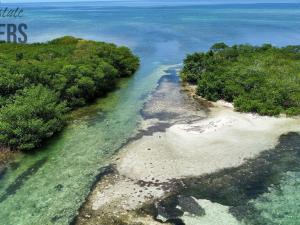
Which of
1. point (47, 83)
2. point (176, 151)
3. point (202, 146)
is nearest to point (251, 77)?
point (202, 146)

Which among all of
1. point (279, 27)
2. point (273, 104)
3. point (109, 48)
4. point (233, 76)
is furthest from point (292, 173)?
point (279, 27)

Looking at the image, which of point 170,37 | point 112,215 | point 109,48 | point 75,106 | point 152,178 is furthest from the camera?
point 170,37

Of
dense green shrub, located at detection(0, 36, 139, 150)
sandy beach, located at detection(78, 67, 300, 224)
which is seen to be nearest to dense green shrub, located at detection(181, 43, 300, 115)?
sandy beach, located at detection(78, 67, 300, 224)

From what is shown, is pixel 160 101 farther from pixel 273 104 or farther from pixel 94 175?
pixel 94 175

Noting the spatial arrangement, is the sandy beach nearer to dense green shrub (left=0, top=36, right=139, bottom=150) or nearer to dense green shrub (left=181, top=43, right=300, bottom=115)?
dense green shrub (left=181, top=43, right=300, bottom=115)

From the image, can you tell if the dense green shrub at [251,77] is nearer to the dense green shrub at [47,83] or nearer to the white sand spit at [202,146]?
the white sand spit at [202,146]

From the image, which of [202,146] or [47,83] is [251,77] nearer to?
[202,146]

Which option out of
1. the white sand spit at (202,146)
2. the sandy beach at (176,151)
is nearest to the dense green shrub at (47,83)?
the sandy beach at (176,151)
